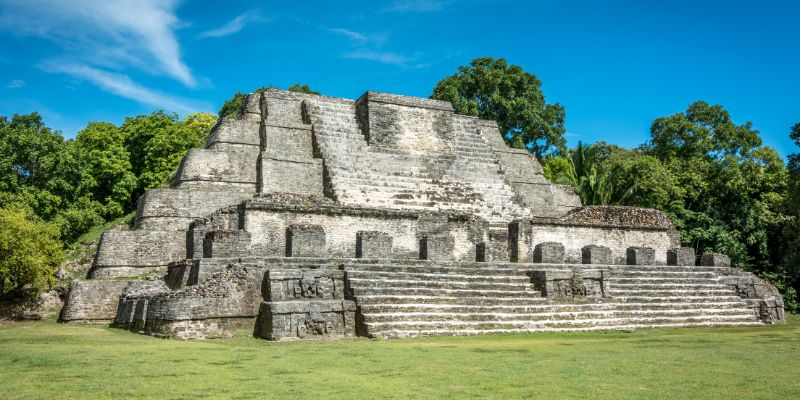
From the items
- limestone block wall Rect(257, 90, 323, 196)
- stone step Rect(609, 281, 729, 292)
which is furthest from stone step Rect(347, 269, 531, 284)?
limestone block wall Rect(257, 90, 323, 196)

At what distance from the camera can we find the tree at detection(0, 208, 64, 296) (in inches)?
608

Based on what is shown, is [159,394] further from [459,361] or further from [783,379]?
[783,379]

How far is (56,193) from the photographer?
79.0 feet

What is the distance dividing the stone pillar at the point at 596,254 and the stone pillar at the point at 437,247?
14.7 feet

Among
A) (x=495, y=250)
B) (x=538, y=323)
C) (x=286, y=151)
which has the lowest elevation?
(x=538, y=323)

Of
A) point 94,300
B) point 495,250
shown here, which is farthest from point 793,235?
point 94,300

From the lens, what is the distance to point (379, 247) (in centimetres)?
1548

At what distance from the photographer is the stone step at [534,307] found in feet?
41.2

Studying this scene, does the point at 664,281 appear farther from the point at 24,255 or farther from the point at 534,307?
the point at 24,255

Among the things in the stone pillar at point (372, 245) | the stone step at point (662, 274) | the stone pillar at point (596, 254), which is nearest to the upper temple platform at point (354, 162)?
the stone pillar at point (596, 254)

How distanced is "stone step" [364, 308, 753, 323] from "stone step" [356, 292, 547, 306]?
0.37m

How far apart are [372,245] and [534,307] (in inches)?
146

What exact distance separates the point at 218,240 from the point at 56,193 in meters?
12.5

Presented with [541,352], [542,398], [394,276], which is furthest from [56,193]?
[542,398]
